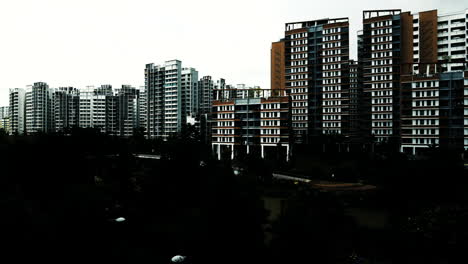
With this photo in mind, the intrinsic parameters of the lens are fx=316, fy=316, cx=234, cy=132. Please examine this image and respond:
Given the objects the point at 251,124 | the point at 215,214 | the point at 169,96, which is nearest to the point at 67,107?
the point at 169,96

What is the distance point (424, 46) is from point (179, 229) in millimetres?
85607

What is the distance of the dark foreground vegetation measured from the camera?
40.9 feet

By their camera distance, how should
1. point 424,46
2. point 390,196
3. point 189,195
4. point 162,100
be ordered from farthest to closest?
point 162,100
point 424,46
point 390,196
point 189,195

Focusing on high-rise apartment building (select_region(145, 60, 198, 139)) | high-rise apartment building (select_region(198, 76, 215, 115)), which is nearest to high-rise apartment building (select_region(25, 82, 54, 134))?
high-rise apartment building (select_region(145, 60, 198, 139))

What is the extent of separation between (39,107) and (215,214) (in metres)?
165

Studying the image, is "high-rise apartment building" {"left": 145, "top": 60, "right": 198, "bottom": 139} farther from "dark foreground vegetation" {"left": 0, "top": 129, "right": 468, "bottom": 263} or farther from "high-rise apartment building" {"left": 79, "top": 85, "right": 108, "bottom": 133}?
"dark foreground vegetation" {"left": 0, "top": 129, "right": 468, "bottom": 263}

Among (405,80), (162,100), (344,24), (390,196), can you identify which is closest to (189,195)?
(390,196)

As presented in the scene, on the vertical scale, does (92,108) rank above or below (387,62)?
below

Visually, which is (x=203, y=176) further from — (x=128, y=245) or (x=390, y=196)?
(x=390, y=196)

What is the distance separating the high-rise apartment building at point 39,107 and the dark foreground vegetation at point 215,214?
129m

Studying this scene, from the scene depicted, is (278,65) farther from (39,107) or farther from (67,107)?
(39,107)

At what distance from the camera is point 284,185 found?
46.7 metres

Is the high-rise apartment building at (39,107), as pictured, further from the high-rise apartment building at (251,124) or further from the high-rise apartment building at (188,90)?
the high-rise apartment building at (251,124)

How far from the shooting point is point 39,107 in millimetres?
151125
